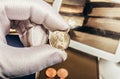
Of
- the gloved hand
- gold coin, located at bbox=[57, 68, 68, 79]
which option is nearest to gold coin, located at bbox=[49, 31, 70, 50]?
the gloved hand

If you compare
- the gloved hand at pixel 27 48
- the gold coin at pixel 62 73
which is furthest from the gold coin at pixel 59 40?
the gold coin at pixel 62 73

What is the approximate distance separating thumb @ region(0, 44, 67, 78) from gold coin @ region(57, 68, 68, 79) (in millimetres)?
164

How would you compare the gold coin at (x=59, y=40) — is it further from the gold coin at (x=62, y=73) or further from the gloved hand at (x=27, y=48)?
the gold coin at (x=62, y=73)

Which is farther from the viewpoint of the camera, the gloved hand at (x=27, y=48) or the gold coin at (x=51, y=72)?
the gold coin at (x=51, y=72)

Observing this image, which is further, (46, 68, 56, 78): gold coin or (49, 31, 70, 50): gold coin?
(46, 68, 56, 78): gold coin

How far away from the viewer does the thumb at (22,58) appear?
1.30 ft

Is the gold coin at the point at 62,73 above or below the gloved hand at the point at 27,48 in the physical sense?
below

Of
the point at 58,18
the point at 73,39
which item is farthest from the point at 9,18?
the point at 73,39

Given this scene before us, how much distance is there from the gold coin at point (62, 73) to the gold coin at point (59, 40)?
0.13 metres

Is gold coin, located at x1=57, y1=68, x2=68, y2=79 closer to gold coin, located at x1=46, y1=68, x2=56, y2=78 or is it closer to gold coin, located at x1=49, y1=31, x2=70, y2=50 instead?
gold coin, located at x1=46, y1=68, x2=56, y2=78

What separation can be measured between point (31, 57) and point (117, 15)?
261mm

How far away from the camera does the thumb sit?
0.40 meters

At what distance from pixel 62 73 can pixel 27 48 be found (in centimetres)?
21

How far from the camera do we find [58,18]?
18.7 inches
